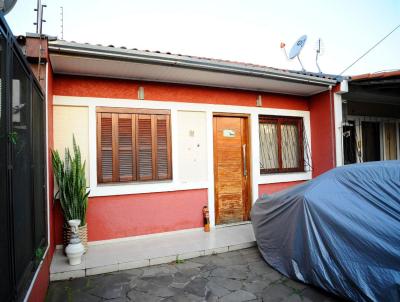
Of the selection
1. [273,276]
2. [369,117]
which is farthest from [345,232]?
[369,117]

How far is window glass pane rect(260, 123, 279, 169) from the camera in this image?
6707 mm

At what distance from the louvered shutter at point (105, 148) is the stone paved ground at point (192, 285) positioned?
1.91 m

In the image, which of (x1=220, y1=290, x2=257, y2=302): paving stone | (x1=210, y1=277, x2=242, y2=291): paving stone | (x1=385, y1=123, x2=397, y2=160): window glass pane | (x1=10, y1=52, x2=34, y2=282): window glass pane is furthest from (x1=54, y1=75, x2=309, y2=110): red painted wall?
(x1=385, y1=123, x2=397, y2=160): window glass pane

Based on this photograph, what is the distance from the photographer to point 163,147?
5.59 metres

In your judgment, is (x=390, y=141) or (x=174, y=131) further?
(x=390, y=141)

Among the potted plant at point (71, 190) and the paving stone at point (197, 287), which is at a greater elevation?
the potted plant at point (71, 190)

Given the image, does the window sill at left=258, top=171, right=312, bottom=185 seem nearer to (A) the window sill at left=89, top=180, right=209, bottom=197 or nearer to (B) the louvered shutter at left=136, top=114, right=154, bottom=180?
(A) the window sill at left=89, top=180, right=209, bottom=197

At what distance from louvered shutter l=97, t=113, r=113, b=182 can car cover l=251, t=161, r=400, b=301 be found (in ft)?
10.6

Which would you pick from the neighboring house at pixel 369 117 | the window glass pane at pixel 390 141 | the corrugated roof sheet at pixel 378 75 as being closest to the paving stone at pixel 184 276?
the neighboring house at pixel 369 117

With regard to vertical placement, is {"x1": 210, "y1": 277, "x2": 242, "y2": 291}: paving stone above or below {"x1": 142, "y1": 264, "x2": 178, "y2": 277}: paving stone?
below

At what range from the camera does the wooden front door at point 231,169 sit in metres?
6.14

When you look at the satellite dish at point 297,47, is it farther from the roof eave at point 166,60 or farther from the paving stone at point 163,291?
the paving stone at point 163,291

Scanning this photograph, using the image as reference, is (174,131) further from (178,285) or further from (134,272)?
(178,285)

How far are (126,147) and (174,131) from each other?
3.53ft
